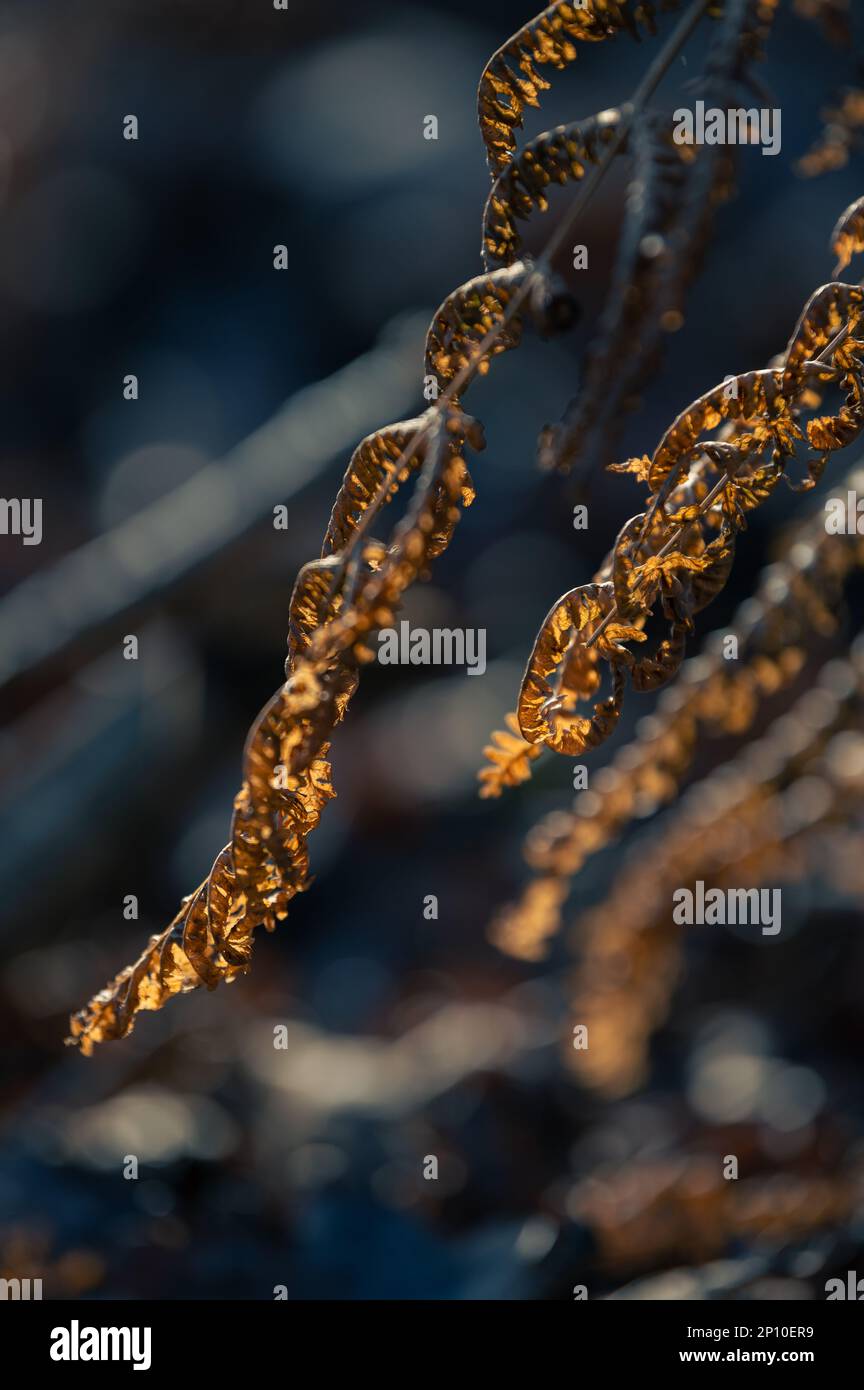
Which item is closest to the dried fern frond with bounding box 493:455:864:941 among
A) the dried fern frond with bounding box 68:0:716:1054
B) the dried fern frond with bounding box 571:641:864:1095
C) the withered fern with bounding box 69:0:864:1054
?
the dried fern frond with bounding box 571:641:864:1095

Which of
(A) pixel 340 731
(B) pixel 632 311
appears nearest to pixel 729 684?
(B) pixel 632 311

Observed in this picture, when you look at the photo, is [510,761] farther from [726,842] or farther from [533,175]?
[726,842]

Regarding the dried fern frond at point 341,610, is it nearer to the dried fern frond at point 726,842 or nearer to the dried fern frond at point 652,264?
the dried fern frond at point 652,264

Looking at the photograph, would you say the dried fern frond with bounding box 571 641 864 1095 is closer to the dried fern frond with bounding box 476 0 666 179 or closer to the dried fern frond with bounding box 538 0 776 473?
the dried fern frond with bounding box 538 0 776 473

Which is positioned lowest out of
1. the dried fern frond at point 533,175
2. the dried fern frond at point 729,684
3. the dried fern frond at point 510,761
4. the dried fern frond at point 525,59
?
the dried fern frond at point 510,761

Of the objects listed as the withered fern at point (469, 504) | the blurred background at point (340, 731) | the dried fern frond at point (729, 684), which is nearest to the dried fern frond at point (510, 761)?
the withered fern at point (469, 504)

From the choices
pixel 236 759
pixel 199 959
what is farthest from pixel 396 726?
pixel 199 959

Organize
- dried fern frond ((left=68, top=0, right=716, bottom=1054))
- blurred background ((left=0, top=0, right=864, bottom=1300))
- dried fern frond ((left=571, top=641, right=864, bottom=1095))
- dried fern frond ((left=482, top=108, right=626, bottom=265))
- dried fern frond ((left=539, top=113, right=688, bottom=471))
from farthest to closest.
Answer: blurred background ((left=0, top=0, right=864, bottom=1300)) → dried fern frond ((left=571, top=641, right=864, bottom=1095)) → dried fern frond ((left=539, top=113, right=688, bottom=471)) → dried fern frond ((left=482, top=108, right=626, bottom=265)) → dried fern frond ((left=68, top=0, right=716, bottom=1054))
